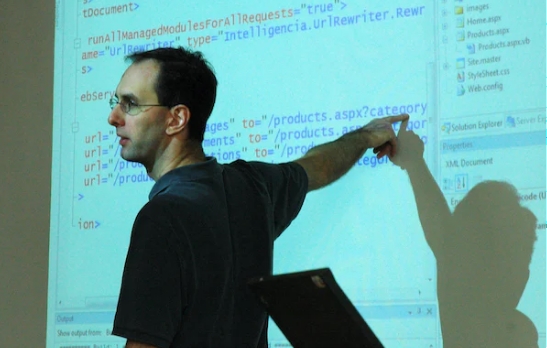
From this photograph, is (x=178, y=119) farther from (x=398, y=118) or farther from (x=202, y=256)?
(x=398, y=118)

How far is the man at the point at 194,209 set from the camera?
1728 millimetres

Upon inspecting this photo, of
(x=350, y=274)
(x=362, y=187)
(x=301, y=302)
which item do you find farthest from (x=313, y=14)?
(x=301, y=302)

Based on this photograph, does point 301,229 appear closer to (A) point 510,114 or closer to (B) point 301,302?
(A) point 510,114

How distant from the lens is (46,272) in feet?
8.84

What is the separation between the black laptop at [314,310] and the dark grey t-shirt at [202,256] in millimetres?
261

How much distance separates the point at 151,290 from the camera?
5.62 feet

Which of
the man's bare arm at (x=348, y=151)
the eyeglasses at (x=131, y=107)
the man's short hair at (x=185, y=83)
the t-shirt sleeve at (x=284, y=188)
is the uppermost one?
the man's short hair at (x=185, y=83)

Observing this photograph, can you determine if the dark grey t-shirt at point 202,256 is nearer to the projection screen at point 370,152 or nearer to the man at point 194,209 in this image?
the man at point 194,209

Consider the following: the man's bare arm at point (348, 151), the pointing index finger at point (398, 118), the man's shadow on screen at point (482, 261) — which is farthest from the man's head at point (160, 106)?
the man's shadow on screen at point (482, 261)

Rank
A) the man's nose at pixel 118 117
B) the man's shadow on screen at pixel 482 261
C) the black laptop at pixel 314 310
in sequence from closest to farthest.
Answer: the black laptop at pixel 314 310, the man's shadow on screen at pixel 482 261, the man's nose at pixel 118 117

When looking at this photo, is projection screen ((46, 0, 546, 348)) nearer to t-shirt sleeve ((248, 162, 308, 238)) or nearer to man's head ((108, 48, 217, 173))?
t-shirt sleeve ((248, 162, 308, 238))

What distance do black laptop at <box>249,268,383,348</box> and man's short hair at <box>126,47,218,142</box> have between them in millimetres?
610

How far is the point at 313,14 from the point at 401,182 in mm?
499

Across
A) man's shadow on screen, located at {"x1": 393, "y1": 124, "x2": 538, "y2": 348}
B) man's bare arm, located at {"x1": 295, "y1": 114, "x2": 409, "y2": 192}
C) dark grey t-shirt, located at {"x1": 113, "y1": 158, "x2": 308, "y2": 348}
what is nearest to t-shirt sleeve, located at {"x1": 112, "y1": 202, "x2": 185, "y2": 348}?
dark grey t-shirt, located at {"x1": 113, "y1": 158, "x2": 308, "y2": 348}
